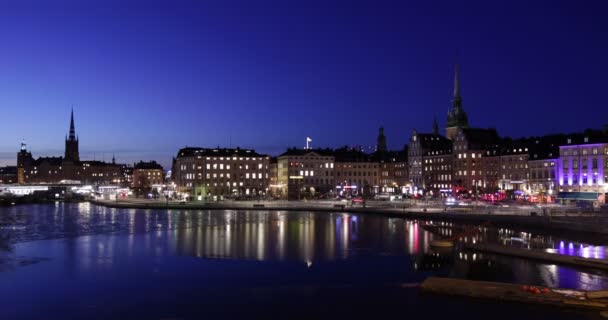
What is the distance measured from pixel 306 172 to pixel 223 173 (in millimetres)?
20546

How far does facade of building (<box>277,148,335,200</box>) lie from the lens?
14625cm

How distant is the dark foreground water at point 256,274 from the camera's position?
26047 mm

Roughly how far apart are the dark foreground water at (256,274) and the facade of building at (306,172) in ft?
287

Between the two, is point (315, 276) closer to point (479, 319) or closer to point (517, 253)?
point (479, 319)

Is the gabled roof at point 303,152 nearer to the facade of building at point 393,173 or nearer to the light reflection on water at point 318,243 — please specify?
the facade of building at point 393,173

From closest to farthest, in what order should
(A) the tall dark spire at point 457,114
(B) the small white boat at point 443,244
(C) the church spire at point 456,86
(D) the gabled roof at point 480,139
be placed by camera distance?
(B) the small white boat at point 443,244, (D) the gabled roof at point 480,139, (A) the tall dark spire at point 457,114, (C) the church spire at point 456,86

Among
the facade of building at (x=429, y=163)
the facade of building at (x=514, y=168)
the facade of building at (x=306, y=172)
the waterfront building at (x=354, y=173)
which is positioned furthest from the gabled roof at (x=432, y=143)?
the facade of building at (x=306, y=172)

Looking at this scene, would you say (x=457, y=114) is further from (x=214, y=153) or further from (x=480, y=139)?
(x=214, y=153)

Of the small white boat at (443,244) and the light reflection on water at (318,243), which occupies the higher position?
the small white boat at (443,244)

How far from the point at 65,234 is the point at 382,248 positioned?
3178 cm

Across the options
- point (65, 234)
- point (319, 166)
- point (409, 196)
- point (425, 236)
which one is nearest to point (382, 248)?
point (425, 236)

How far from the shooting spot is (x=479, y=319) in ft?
79.3

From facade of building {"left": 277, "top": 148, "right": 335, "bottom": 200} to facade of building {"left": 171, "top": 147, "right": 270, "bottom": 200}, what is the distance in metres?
5.42

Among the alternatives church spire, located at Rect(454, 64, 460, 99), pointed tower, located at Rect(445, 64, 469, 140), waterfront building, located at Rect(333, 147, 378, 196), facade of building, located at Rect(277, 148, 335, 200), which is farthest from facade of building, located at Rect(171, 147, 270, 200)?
church spire, located at Rect(454, 64, 460, 99)
